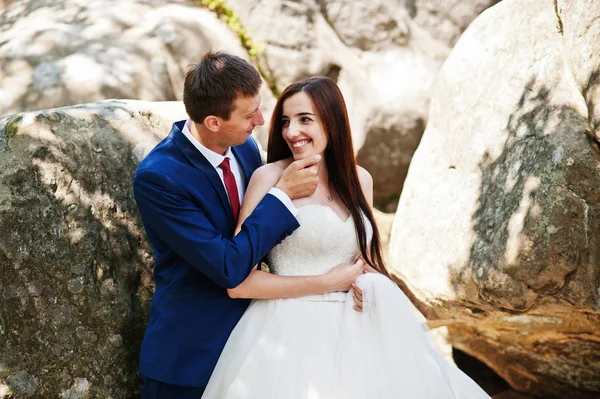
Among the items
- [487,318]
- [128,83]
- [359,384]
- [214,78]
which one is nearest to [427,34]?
[128,83]

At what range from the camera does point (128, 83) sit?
6297 mm

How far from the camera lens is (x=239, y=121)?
3229 millimetres

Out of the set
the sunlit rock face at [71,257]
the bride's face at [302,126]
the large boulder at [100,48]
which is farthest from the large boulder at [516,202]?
the large boulder at [100,48]

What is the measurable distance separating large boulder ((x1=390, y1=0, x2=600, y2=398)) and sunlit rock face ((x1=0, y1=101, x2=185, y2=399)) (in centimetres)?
207

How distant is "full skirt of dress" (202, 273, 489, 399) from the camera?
2.97 m

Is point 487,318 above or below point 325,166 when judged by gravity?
below

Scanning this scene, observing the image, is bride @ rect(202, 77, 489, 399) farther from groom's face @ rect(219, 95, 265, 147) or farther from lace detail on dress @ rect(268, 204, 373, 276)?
groom's face @ rect(219, 95, 265, 147)

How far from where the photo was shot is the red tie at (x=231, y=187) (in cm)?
335

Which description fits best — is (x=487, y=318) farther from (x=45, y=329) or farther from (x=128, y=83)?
(x=128, y=83)

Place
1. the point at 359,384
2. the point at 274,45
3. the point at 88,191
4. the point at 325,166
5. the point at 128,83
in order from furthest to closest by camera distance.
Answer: the point at 274,45 → the point at 128,83 → the point at 325,166 → the point at 88,191 → the point at 359,384

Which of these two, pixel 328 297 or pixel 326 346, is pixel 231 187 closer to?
pixel 328 297

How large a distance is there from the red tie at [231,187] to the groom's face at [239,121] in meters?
0.12

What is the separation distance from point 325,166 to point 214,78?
902 millimetres

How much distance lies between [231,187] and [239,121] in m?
0.35
